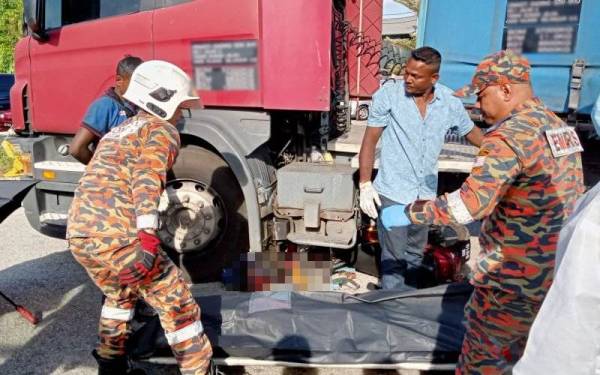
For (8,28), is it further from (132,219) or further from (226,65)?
(132,219)

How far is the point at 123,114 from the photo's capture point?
3.19 meters

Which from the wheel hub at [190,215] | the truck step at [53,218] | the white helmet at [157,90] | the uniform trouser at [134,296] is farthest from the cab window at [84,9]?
the uniform trouser at [134,296]

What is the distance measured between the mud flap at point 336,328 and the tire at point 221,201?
78 centimetres

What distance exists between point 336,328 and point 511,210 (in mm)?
1169

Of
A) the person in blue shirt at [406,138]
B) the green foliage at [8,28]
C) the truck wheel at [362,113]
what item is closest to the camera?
the person in blue shirt at [406,138]

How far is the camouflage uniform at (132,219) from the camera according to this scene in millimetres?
2145

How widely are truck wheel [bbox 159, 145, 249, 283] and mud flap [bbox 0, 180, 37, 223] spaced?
84 cm

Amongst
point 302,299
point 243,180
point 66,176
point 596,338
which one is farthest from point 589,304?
point 66,176

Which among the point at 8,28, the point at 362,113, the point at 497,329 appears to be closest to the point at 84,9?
the point at 362,113

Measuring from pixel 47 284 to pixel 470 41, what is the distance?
11.6ft

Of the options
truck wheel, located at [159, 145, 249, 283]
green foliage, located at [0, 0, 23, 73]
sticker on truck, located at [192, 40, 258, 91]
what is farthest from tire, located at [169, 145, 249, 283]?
green foliage, located at [0, 0, 23, 73]

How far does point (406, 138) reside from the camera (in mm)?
3010

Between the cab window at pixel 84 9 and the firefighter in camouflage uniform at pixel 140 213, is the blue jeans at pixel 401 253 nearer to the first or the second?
the firefighter in camouflage uniform at pixel 140 213

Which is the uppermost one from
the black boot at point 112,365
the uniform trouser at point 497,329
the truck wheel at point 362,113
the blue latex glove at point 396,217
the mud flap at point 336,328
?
the truck wheel at point 362,113
